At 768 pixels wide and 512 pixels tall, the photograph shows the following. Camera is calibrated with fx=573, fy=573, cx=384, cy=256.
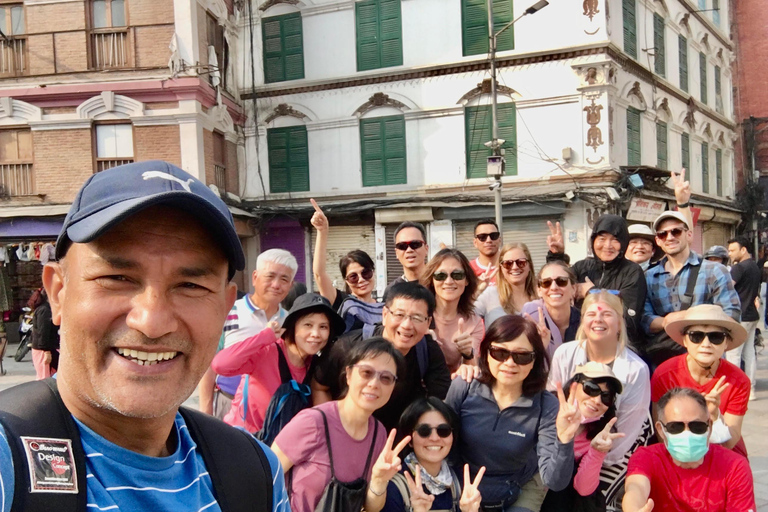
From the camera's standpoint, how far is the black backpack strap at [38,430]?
91 cm

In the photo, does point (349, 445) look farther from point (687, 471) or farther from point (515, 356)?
point (687, 471)

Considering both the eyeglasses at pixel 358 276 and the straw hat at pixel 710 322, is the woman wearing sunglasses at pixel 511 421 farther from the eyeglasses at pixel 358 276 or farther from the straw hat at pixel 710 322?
the eyeglasses at pixel 358 276

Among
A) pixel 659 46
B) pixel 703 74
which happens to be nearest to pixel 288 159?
pixel 659 46

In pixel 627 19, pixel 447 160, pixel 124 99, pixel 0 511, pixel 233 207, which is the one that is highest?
pixel 627 19

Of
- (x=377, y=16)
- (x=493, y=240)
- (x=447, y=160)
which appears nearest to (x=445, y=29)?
(x=377, y=16)

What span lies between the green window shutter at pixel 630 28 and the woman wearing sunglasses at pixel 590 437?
1406 cm

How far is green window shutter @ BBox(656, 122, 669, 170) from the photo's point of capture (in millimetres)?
17000

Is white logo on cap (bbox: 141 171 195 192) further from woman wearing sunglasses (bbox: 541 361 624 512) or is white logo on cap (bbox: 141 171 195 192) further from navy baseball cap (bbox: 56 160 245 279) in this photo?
woman wearing sunglasses (bbox: 541 361 624 512)

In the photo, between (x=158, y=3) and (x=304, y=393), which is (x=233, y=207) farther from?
(x=304, y=393)

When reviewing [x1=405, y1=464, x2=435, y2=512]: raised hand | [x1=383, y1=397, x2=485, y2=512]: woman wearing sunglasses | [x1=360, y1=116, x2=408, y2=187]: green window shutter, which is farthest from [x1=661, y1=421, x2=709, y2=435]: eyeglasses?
[x1=360, y1=116, x2=408, y2=187]: green window shutter

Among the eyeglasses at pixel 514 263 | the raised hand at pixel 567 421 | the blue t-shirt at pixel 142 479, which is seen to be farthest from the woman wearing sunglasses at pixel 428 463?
the blue t-shirt at pixel 142 479

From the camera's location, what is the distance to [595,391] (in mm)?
3252

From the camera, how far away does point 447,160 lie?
15.6 m

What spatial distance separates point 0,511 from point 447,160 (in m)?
15.2
